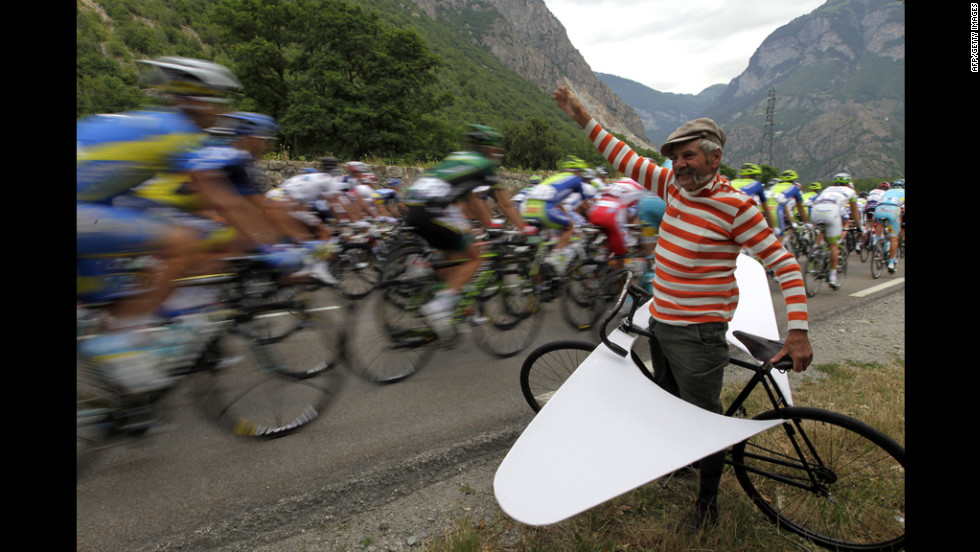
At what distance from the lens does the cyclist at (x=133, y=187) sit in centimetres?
244

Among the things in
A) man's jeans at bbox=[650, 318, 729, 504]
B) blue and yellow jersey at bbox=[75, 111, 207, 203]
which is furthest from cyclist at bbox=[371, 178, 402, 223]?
man's jeans at bbox=[650, 318, 729, 504]

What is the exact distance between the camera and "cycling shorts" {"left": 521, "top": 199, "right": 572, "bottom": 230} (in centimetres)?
639

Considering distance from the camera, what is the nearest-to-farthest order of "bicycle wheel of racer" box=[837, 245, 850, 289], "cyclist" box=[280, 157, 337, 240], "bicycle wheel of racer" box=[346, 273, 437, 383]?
1. "bicycle wheel of racer" box=[346, 273, 437, 383]
2. "cyclist" box=[280, 157, 337, 240]
3. "bicycle wheel of racer" box=[837, 245, 850, 289]

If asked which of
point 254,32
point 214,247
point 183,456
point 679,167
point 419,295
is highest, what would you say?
point 254,32

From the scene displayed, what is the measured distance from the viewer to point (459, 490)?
2.72 metres

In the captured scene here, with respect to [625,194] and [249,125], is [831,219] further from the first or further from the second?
[249,125]

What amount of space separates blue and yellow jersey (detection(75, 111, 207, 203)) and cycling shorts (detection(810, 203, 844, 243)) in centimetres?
945

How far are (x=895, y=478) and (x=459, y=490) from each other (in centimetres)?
216

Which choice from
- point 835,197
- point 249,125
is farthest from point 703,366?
point 835,197

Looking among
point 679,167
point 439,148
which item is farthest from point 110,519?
point 439,148

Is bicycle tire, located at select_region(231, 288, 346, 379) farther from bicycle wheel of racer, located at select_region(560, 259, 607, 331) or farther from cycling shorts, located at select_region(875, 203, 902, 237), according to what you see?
cycling shorts, located at select_region(875, 203, 902, 237)

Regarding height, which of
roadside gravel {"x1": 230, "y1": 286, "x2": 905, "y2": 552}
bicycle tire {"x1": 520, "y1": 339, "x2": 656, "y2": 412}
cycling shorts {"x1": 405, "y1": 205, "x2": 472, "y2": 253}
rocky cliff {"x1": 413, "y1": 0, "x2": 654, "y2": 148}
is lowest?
roadside gravel {"x1": 230, "y1": 286, "x2": 905, "y2": 552}

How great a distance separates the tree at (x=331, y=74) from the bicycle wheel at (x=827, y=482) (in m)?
34.0

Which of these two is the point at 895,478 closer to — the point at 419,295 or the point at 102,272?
the point at 419,295
